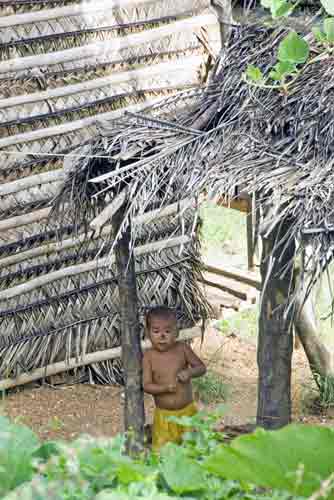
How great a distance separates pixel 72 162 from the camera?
4.95m

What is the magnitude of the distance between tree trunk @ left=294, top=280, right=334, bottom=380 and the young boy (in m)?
1.99

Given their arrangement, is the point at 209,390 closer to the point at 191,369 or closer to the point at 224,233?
the point at 191,369

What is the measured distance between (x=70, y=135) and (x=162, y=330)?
7.19 feet

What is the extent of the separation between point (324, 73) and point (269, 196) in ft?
2.74

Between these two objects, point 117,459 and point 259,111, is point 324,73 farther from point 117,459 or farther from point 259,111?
point 117,459

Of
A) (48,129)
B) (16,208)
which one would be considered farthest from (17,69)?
Answer: (16,208)

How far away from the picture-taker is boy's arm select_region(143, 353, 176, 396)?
5477 mm

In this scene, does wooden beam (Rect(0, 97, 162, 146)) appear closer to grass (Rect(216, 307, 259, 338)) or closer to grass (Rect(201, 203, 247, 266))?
grass (Rect(216, 307, 259, 338))

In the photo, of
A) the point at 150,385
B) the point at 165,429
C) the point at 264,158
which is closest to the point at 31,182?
the point at 150,385

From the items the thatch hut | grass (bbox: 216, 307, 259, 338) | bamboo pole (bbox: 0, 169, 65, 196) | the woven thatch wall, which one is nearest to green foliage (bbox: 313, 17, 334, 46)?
the thatch hut

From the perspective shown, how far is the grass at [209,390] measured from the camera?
25.5 ft

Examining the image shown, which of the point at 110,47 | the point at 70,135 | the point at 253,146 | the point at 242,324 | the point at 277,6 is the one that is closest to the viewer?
the point at 277,6

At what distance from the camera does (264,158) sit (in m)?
4.11

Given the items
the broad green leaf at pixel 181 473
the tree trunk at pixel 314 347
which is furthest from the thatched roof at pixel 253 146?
the tree trunk at pixel 314 347
